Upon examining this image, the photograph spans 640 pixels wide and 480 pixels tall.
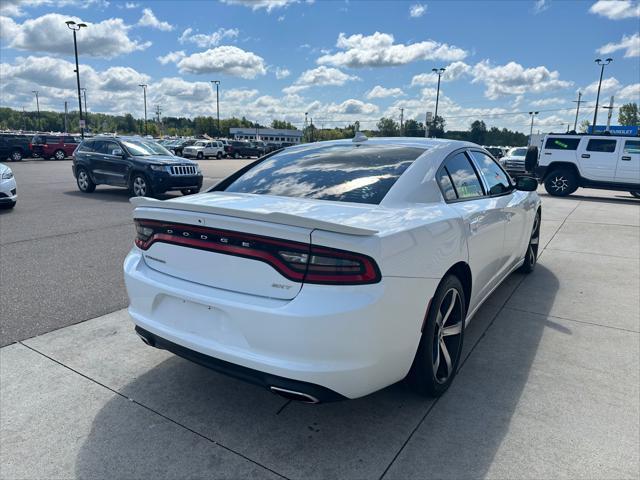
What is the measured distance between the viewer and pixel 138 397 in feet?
9.21

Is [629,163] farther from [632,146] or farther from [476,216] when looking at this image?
[476,216]

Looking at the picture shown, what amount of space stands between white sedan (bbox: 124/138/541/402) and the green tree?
281 feet

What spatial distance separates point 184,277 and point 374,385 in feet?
3.76

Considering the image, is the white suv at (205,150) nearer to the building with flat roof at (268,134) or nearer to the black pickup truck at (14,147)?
the black pickup truck at (14,147)

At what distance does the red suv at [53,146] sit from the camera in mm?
31344

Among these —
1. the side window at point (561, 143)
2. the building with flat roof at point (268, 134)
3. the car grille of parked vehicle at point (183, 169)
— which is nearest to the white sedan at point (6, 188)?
the car grille of parked vehicle at point (183, 169)

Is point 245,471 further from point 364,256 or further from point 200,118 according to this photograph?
point 200,118

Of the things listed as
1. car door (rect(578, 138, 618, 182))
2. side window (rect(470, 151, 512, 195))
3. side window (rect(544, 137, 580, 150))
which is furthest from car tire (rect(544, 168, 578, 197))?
side window (rect(470, 151, 512, 195))

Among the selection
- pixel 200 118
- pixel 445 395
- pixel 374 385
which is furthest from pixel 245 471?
pixel 200 118

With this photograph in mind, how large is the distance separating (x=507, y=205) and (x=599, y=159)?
13.5 metres

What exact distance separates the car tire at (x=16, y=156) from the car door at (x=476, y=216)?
34.0 m

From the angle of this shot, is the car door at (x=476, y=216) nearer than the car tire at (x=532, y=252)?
Yes

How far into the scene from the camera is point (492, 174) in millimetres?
4160

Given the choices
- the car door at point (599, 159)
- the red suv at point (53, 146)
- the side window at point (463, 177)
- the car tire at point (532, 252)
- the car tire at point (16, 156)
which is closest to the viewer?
the side window at point (463, 177)
